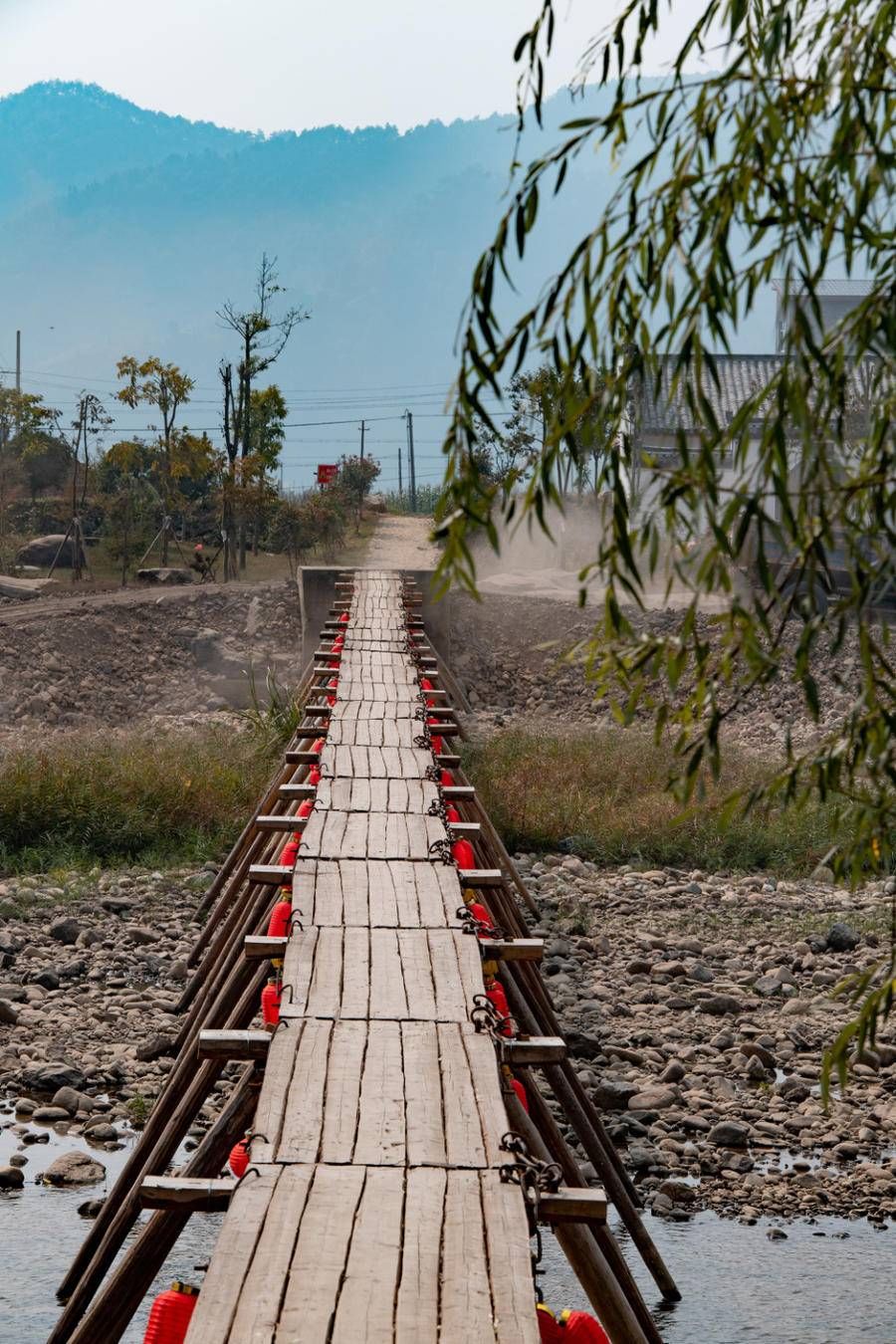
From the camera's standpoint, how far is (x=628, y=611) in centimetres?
2298

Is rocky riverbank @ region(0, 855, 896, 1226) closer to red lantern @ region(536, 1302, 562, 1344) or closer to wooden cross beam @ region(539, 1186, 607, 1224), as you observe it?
red lantern @ region(536, 1302, 562, 1344)

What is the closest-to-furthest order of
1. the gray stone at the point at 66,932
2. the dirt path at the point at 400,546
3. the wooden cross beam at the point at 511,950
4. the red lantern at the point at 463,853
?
the wooden cross beam at the point at 511,950
the red lantern at the point at 463,853
the gray stone at the point at 66,932
the dirt path at the point at 400,546

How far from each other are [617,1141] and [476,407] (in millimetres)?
5257

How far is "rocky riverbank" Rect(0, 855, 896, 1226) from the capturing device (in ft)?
23.5

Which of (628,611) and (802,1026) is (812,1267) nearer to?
(802,1026)

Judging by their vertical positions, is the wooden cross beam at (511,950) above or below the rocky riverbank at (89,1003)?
above

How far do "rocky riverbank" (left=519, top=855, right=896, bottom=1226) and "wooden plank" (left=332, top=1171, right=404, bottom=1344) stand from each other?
3624 millimetres

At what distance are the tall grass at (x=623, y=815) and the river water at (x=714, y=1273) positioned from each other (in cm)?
575

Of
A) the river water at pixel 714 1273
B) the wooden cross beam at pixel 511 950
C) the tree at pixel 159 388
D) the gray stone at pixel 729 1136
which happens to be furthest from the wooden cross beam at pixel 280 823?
the tree at pixel 159 388

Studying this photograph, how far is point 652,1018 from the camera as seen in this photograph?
9.10 metres

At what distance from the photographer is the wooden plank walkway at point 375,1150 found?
2.89 meters

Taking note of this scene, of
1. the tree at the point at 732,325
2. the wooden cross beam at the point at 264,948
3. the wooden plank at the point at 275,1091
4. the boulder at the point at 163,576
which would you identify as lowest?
the wooden plank at the point at 275,1091

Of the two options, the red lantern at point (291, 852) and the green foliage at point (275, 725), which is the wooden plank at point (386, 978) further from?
the green foliage at point (275, 725)

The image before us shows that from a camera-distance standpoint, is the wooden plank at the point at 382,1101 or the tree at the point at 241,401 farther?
the tree at the point at 241,401
